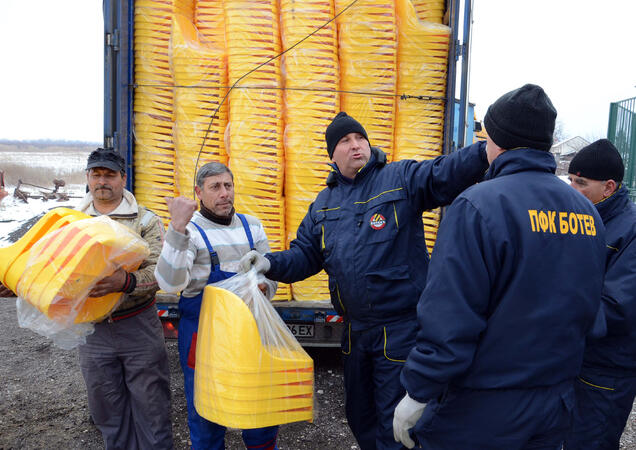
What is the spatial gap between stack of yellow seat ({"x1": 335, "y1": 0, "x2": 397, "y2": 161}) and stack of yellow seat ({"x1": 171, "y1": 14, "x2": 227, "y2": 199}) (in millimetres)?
920

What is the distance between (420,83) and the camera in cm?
335

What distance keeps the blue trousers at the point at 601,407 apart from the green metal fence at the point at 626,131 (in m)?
5.60

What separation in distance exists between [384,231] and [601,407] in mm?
1437

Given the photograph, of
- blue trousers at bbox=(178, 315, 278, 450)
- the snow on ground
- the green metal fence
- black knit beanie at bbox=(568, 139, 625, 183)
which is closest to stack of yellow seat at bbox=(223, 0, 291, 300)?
blue trousers at bbox=(178, 315, 278, 450)

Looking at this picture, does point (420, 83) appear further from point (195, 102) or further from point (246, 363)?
point (246, 363)

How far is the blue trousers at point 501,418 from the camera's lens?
4.59 ft

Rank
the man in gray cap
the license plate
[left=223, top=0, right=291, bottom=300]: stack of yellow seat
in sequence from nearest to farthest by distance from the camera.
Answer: the man in gray cap, [left=223, top=0, right=291, bottom=300]: stack of yellow seat, the license plate

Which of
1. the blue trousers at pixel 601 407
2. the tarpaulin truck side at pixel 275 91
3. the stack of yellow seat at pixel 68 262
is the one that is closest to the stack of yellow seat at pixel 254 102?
the tarpaulin truck side at pixel 275 91

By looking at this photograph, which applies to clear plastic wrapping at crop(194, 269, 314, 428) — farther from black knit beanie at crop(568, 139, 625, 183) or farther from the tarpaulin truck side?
black knit beanie at crop(568, 139, 625, 183)

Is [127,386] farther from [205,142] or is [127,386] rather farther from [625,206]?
[625,206]

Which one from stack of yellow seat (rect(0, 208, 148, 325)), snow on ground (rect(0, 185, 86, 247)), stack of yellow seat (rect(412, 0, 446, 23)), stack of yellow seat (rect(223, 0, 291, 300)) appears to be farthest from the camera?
snow on ground (rect(0, 185, 86, 247))

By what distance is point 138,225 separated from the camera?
254 centimetres

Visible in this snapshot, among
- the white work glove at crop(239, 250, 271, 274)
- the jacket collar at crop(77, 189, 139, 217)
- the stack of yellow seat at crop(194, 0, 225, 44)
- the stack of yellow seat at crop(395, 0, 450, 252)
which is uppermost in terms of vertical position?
the stack of yellow seat at crop(194, 0, 225, 44)

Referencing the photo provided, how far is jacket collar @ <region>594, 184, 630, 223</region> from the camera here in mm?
2299
